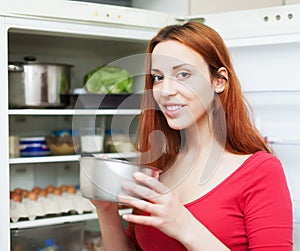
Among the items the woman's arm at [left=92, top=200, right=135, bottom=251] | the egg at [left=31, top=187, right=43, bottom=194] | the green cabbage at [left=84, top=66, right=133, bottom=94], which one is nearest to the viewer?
the woman's arm at [left=92, top=200, right=135, bottom=251]

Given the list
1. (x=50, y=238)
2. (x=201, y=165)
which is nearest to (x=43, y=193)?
(x=50, y=238)

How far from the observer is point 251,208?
100cm

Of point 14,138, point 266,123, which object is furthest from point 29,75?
point 266,123

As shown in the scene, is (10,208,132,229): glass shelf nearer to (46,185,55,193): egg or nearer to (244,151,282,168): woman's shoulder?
(46,185,55,193): egg

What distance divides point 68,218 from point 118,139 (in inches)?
18.8

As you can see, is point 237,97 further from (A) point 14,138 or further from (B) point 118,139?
(A) point 14,138

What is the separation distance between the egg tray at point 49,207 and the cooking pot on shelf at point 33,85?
31cm

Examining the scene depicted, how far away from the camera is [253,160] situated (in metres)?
1.05

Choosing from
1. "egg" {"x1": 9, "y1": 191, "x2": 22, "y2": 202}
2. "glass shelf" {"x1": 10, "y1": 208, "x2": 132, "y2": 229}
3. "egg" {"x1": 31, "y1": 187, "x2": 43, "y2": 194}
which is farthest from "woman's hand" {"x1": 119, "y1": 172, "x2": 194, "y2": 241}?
"egg" {"x1": 31, "y1": 187, "x2": 43, "y2": 194}

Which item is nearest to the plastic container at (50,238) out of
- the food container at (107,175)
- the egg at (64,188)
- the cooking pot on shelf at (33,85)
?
the egg at (64,188)

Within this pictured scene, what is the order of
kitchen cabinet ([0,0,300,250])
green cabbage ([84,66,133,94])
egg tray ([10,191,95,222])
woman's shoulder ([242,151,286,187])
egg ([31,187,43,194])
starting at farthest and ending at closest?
egg ([31,187,43,194]) < green cabbage ([84,66,133,94]) < egg tray ([10,191,95,222]) < kitchen cabinet ([0,0,300,250]) < woman's shoulder ([242,151,286,187])

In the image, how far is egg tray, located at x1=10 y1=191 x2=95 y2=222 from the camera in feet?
4.68

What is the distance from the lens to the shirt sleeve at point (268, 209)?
37.7 inches

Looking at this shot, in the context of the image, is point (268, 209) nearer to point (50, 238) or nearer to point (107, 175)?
point (107, 175)
